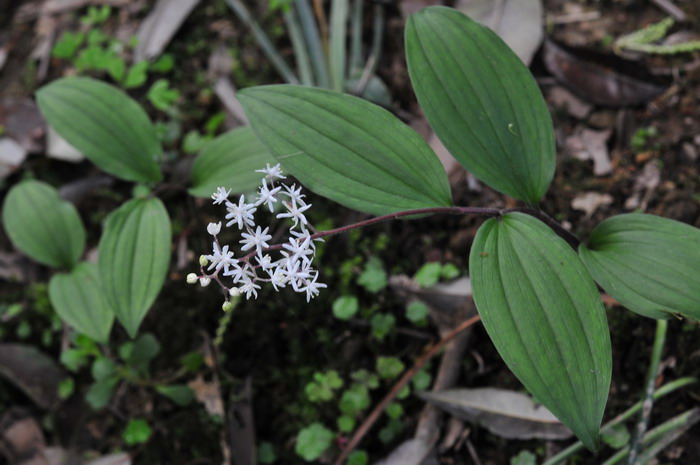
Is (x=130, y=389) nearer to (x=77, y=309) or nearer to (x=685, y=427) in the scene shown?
(x=77, y=309)

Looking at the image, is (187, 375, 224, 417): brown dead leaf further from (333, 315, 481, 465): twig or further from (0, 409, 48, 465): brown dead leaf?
(0, 409, 48, 465): brown dead leaf

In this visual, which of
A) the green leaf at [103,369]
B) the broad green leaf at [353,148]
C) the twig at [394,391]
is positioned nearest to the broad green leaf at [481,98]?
the broad green leaf at [353,148]

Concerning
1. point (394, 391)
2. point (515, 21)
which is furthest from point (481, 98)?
point (515, 21)

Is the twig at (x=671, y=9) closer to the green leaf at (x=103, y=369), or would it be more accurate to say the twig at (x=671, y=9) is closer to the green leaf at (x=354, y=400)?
the green leaf at (x=354, y=400)

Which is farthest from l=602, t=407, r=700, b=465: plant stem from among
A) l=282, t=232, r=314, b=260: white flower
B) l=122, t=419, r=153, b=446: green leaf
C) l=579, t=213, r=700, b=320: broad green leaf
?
l=122, t=419, r=153, b=446: green leaf

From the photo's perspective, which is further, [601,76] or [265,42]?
[265,42]

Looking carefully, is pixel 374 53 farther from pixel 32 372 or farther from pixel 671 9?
pixel 32 372
